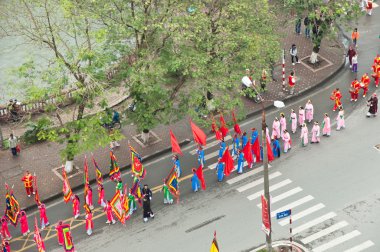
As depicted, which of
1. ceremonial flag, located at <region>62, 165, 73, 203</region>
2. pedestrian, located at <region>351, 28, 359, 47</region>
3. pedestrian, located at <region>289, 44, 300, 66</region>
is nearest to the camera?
ceremonial flag, located at <region>62, 165, 73, 203</region>

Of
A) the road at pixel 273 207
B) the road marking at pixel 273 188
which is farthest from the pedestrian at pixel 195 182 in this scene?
the road marking at pixel 273 188

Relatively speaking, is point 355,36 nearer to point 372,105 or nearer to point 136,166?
point 372,105

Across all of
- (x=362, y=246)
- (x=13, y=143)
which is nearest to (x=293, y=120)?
(x=362, y=246)

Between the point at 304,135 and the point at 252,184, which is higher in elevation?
the point at 304,135

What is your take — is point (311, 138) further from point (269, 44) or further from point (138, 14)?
point (138, 14)

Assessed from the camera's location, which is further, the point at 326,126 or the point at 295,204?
the point at 326,126

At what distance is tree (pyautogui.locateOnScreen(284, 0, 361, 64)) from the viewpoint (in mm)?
35062

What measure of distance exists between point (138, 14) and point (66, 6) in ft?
10.4

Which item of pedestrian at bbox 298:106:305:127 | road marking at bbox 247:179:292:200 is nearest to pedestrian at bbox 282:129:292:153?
pedestrian at bbox 298:106:305:127

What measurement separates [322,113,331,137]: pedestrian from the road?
344 mm

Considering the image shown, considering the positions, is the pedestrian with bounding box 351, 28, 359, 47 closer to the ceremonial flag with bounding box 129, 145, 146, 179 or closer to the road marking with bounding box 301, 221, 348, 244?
the road marking with bounding box 301, 221, 348, 244

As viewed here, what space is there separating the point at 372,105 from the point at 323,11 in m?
5.24

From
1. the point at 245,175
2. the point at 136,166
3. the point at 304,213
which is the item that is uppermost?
the point at 136,166

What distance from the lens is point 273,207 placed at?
28516 millimetres
